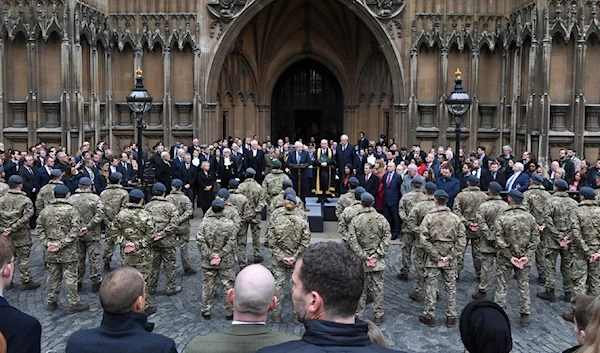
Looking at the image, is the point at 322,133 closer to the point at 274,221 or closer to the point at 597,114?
the point at 597,114

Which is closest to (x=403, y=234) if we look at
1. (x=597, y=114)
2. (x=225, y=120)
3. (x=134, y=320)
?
(x=134, y=320)

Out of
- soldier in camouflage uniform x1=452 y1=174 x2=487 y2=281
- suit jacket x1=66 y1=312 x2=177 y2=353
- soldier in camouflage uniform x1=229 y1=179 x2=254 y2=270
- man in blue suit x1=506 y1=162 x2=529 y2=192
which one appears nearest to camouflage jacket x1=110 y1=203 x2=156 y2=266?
soldier in camouflage uniform x1=229 y1=179 x2=254 y2=270

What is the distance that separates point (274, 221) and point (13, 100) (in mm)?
16349

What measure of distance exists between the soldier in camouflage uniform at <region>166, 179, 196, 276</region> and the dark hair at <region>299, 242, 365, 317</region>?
8379 mm

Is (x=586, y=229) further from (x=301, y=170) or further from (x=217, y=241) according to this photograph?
(x=301, y=170)

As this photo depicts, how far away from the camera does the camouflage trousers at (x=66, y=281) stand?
9.67 meters

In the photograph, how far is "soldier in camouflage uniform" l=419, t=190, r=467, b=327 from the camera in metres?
9.26

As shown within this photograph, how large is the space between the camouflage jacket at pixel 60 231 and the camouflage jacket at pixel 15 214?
1.23 m

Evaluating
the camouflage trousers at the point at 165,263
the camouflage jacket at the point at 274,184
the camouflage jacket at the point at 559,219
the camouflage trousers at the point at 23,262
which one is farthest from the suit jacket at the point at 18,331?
the camouflage jacket at the point at 274,184

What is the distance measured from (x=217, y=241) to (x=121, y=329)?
5852mm

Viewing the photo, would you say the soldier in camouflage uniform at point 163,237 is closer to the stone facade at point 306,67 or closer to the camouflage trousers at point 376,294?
the camouflage trousers at point 376,294

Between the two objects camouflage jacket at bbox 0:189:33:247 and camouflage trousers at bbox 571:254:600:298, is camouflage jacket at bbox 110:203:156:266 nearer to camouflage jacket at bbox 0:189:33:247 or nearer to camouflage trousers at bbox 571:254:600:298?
camouflage jacket at bbox 0:189:33:247

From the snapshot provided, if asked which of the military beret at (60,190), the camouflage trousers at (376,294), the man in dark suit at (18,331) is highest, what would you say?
the military beret at (60,190)

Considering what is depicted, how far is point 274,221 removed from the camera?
9.50 meters
